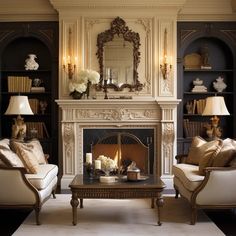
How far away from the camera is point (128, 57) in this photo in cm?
728

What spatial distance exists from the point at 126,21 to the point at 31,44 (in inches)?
68.7

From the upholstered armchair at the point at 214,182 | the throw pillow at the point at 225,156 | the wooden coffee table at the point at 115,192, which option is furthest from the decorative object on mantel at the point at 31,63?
the throw pillow at the point at 225,156

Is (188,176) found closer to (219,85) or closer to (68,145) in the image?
(68,145)

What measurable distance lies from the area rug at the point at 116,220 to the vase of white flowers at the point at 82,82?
1905 millimetres

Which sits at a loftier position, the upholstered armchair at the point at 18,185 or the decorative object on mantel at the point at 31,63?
the decorative object on mantel at the point at 31,63

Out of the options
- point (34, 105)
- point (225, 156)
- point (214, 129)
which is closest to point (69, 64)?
point (34, 105)

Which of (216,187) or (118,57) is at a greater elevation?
(118,57)

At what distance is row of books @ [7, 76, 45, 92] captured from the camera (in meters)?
7.49

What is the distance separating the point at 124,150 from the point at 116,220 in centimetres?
249

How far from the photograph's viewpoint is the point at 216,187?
4.75 m

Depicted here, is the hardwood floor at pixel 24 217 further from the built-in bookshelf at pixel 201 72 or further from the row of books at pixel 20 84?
the row of books at pixel 20 84

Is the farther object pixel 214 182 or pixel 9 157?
pixel 9 157

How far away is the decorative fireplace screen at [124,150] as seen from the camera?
23.7ft

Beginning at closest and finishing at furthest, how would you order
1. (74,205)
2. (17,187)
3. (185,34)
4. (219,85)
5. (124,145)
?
1. (74,205)
2. (17,187)
3. (124,145)
4. (185,34)
5. (219,85)
